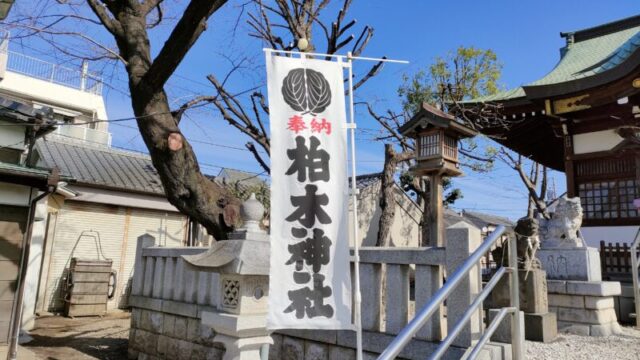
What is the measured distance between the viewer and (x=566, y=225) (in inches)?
328

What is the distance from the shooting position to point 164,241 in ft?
51.0

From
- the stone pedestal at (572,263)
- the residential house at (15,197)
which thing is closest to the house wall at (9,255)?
the residential house at (15,197)

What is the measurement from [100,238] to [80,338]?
514cm

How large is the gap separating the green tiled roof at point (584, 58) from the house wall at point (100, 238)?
11.7m

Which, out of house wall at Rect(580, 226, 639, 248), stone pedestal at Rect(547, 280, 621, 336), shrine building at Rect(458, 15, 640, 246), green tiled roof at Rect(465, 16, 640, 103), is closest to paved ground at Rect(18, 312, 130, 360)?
stone pedestal at Rect(547, 280, 621, 336)

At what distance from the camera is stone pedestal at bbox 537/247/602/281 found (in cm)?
799

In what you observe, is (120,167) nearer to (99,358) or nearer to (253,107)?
(253,107)

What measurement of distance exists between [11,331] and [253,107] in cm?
680

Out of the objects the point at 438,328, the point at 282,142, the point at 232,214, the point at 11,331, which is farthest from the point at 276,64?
the point at 11,331

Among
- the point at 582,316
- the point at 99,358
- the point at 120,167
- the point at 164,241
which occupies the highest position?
the point at 120,167

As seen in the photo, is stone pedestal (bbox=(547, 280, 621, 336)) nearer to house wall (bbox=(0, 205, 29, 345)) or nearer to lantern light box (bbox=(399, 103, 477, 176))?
lantern light box (bbox=(399, 103, 477, 176))

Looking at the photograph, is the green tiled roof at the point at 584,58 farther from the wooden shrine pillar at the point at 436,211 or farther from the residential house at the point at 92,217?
the residential house at the point at 92,217

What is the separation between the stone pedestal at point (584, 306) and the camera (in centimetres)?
739

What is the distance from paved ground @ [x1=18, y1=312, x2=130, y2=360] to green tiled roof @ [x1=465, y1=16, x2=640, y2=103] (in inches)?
465
